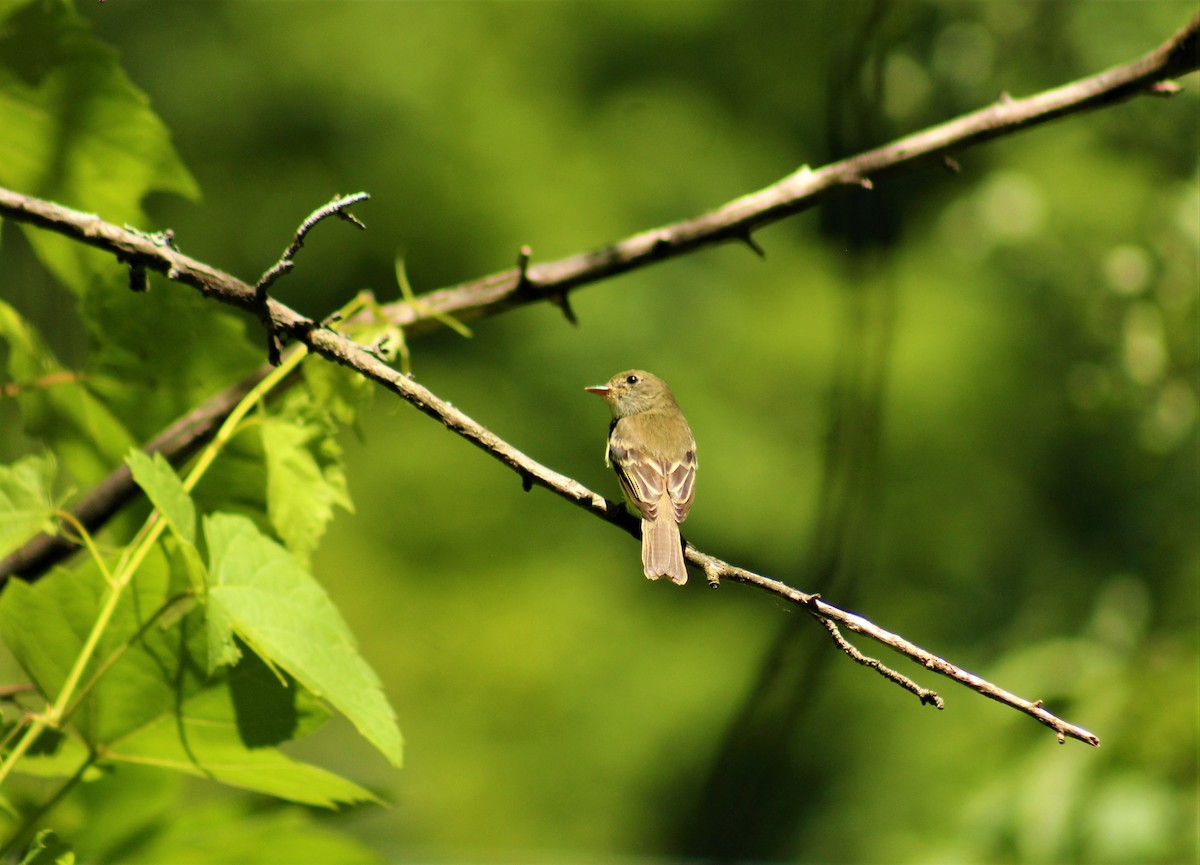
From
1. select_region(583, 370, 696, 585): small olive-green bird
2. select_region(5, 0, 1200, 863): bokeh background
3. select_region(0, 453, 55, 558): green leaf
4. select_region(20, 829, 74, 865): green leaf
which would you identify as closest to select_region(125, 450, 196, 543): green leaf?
select_region(0, 453, 55, 558): green leaf

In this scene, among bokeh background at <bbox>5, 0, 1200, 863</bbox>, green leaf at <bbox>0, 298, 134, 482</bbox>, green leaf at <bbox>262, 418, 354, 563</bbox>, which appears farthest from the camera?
bokeh background at <bbox>5, 0, 1200, 863</bbox>

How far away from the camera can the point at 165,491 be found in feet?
3.83

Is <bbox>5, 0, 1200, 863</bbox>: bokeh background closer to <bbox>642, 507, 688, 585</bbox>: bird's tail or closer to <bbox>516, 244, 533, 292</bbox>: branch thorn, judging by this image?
<bbox>642, 507, 688, 585</bbox>: bird's tail

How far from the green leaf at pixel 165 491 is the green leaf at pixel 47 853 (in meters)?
0.29

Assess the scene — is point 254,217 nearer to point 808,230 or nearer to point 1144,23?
point 808,230

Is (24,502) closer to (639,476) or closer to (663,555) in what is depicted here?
(663,555)

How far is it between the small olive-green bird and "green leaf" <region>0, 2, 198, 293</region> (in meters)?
0.91

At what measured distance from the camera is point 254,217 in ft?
44.0

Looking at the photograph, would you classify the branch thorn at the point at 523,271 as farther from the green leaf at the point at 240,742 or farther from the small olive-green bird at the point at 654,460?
the green leaf at the point at 240,742

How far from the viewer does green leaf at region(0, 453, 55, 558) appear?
4.13ft

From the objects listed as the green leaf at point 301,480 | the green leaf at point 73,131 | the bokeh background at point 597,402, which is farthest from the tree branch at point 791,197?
the bokeh background at point 597,402

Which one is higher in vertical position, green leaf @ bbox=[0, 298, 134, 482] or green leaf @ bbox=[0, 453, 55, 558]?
green leaf @ bbox=[0, 298, 134, 482]

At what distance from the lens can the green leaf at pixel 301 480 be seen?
4.65 feet

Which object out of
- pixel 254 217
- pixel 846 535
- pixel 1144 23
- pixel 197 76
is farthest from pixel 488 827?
pixel 846 535
